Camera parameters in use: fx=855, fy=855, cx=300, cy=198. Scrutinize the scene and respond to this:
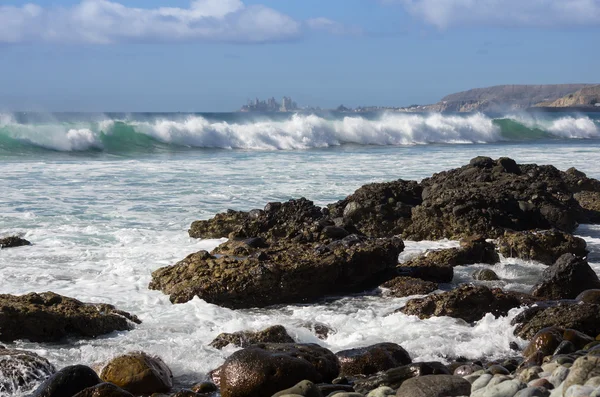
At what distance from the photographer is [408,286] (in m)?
9.66

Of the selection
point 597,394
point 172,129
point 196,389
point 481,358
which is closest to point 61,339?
point 196,389

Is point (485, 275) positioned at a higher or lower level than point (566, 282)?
lower

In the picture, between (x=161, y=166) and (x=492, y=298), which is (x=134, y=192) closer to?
(x=161, y=166)

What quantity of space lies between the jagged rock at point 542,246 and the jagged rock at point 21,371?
6542mm

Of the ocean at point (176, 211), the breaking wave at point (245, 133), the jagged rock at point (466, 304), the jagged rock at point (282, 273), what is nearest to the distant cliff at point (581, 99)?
the breaking wave at point (245, 133)

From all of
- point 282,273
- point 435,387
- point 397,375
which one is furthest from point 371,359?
point 282,273

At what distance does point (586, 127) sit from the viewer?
183 ft

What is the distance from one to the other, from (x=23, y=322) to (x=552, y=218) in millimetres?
8450

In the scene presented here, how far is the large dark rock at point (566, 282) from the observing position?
910 cm

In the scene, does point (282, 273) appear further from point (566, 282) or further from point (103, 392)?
point (103, 392)

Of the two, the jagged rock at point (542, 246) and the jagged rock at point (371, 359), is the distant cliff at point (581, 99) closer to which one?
the jagged rock at point (542, 246)

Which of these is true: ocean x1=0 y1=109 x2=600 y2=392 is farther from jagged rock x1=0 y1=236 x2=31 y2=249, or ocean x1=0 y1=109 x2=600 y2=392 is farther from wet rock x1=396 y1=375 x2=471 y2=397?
wet rock x1=396 y1=375 x2=471 y2=397

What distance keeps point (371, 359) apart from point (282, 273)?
2.67 metres

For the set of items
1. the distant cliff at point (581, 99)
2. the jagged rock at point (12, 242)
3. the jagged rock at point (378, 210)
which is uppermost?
the distant cliff at point (581, 99)
